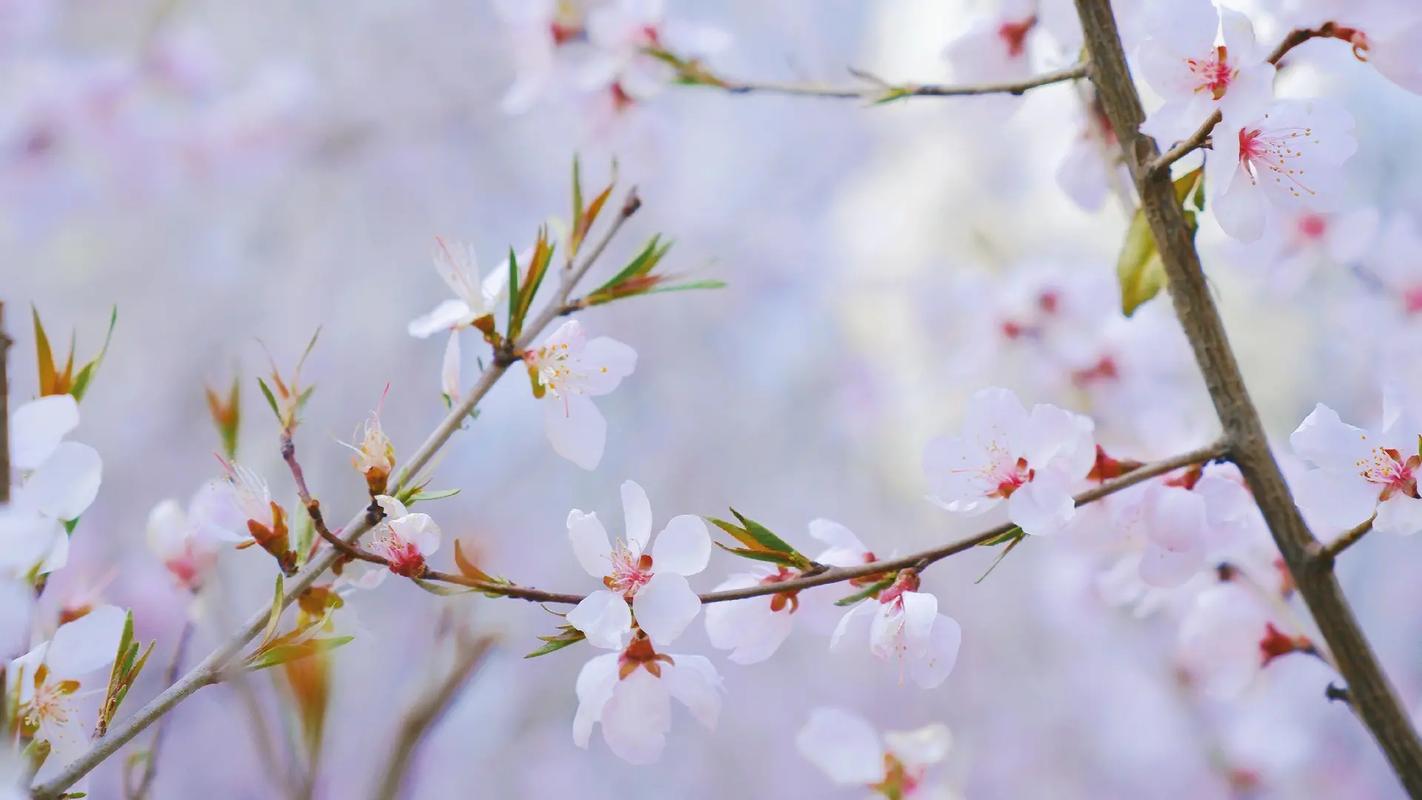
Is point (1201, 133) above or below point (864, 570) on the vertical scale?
above

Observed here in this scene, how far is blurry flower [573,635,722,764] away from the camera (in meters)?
0.38

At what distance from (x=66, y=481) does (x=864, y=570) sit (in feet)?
0.86

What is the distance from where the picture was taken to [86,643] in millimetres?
369

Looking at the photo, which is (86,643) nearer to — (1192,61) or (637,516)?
(637,516)

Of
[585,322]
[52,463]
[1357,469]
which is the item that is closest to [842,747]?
[1357,469]

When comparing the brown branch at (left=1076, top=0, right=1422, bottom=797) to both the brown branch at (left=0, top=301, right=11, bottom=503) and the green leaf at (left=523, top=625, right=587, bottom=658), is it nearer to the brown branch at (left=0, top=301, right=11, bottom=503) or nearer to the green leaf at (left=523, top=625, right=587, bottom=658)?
the green leaf at (left=523, top=625, right=587, bottom=658)

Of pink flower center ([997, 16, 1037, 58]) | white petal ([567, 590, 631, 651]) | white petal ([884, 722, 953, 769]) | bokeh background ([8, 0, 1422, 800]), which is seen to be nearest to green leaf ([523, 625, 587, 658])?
white petal ([567, 590, 631, 651])

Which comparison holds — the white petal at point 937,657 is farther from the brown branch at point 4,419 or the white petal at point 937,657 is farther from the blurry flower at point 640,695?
the brown branch at point 4,419

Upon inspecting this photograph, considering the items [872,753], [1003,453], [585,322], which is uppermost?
[1003,453]

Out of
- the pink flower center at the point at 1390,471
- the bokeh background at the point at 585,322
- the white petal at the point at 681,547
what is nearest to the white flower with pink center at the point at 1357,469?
the pink flower center at the point at 1390,471

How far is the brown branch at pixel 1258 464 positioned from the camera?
387 mm

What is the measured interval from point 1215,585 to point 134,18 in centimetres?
223

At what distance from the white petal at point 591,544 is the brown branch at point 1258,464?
0.24m

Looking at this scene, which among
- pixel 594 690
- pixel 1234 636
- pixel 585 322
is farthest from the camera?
pixel 585 322
